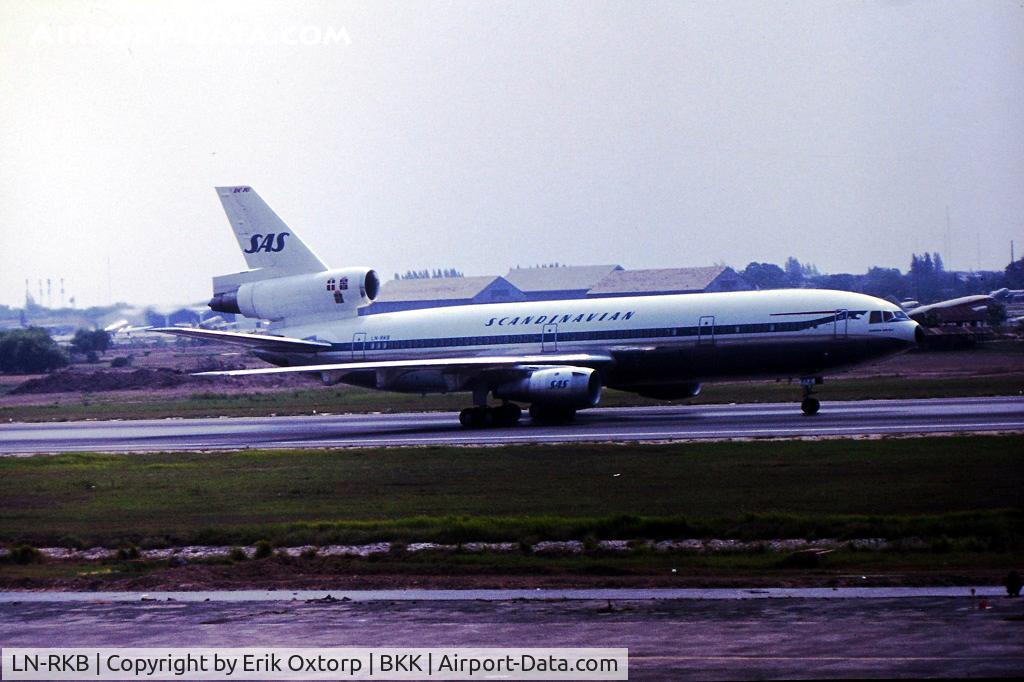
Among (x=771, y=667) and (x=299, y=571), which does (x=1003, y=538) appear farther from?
(x=299, y=571)

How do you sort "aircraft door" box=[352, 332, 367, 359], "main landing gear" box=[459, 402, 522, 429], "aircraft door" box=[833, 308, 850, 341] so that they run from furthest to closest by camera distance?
1. "aircraft door" box=[352, 332, 367, 359]
2. "main landing gear" box=[459, 402, 522, 429]
3. "aircraft door" box=[833, 308, 850, 341]

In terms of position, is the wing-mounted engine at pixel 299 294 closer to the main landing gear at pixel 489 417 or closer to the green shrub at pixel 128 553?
the main landing gear at pixel 489 417

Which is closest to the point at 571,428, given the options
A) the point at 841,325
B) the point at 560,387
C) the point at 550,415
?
the point at 560,387

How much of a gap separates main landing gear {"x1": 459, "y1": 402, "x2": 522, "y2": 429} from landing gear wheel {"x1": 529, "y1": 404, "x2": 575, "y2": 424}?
0.60m

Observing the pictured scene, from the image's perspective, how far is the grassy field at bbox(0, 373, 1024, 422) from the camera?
49875 mm

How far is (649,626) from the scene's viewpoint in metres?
14.5

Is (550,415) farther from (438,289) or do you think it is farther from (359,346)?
(438,289)

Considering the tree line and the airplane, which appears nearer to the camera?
the airplane

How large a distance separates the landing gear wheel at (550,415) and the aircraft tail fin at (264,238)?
11421mm

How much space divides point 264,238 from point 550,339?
1233 centimetres

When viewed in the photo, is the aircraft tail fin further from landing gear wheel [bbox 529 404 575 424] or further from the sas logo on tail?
landing gear wheel [bbox 529 404 575 424]

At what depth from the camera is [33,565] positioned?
21500mm

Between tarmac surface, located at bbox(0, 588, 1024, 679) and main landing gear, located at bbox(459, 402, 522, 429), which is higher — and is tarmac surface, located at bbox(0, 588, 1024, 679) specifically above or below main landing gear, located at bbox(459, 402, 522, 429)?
below

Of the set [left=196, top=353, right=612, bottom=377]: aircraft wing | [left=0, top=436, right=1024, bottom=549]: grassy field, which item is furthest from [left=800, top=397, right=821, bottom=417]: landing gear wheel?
[left=0, top=436, right=1024, bottom=549]: grassy field
